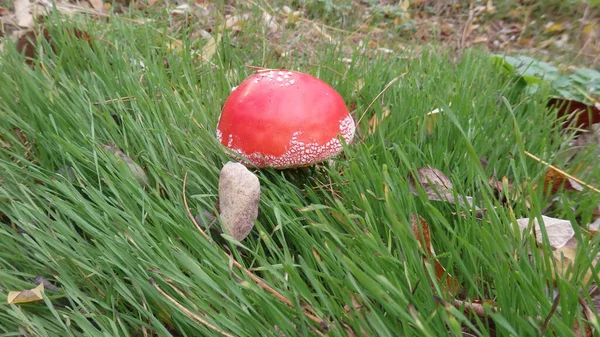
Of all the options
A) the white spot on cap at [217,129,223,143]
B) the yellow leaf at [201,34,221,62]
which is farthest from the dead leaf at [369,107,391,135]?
the yellow leaf at [201,34,221,62]

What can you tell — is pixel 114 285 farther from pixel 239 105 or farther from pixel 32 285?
pixel 239 105

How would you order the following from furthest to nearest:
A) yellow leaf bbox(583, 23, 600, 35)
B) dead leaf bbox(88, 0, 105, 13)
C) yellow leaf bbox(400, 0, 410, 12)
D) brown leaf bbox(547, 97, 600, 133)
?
yellow leaf bbox(400, 0, 410, 12) < yellow leaf bbox(583, 23, 600, 35) < dead leaf bbox(88, 0, 105, 13) < brown leaf bbox(547, 97, 600, 133)

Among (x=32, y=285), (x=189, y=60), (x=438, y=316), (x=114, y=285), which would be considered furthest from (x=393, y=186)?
(x=189, y=60)

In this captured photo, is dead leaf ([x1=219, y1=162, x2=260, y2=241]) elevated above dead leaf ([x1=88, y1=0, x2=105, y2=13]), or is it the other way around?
dead leaf ([x1=219, y1=162, x2=260, y2=241])

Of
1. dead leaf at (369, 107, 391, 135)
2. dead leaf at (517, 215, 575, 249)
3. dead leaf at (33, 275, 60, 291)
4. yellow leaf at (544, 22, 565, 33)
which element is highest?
dead leaf at (517, 215, 575, 249)

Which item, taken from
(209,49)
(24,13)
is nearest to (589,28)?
(209,49)

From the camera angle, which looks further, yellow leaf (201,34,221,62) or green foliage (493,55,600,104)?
yellow leaf (201,34,221,62)

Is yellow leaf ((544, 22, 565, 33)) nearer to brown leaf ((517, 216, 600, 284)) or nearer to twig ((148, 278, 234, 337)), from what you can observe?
brown leaf ((517, 216, 600, 284))

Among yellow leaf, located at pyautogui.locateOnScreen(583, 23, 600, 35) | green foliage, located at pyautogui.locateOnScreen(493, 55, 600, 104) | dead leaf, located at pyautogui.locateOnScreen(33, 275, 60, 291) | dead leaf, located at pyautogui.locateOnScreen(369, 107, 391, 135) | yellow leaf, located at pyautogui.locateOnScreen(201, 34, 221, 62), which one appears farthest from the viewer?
yellow leaf, located at pyautogui.locateOnScreen(583, 23, 600, 35)
